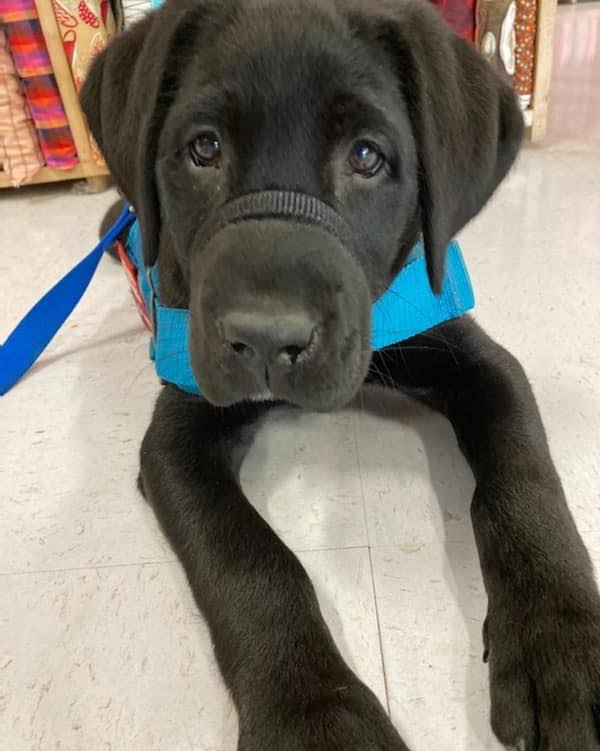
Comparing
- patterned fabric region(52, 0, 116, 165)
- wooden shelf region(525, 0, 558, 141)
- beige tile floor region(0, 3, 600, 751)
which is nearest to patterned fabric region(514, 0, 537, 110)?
wooden shelf region(525, 0, 558, 141)

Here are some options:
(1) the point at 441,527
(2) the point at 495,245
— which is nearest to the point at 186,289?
(1) the point at 441,527

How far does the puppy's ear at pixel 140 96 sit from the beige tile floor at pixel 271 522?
493 mm

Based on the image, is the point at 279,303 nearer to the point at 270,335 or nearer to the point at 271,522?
the point at 270,335

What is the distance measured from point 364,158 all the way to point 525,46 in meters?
2.10

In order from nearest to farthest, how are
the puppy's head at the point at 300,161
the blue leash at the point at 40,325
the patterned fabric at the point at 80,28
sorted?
the puppy's head at the point at 300,161
the blue leash at the point at 40,325
the patterned fabric at the point at 80,28

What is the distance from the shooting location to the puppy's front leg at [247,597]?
2.95ft

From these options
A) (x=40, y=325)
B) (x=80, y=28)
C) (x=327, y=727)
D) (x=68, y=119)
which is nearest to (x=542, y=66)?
(x=80, y=28)

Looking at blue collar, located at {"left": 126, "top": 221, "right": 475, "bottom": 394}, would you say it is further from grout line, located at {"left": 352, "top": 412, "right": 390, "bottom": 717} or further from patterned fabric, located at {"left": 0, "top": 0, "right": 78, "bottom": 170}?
patterned fabric, located at {"left": 0, "top": 0, "right": 78, "bottom": 170}

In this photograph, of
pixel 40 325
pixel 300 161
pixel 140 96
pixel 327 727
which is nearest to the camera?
pixel 327 727

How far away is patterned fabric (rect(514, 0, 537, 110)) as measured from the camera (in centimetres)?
273

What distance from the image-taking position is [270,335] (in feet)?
2.96

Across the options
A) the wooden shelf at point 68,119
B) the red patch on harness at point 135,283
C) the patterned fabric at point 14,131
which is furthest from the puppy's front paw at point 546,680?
the patterned fabric at point 14,131

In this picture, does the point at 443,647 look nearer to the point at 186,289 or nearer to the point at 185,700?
the point at 185,700

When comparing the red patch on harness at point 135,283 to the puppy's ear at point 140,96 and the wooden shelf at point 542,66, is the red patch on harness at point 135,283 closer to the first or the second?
the puppy's ear at point 140,96
